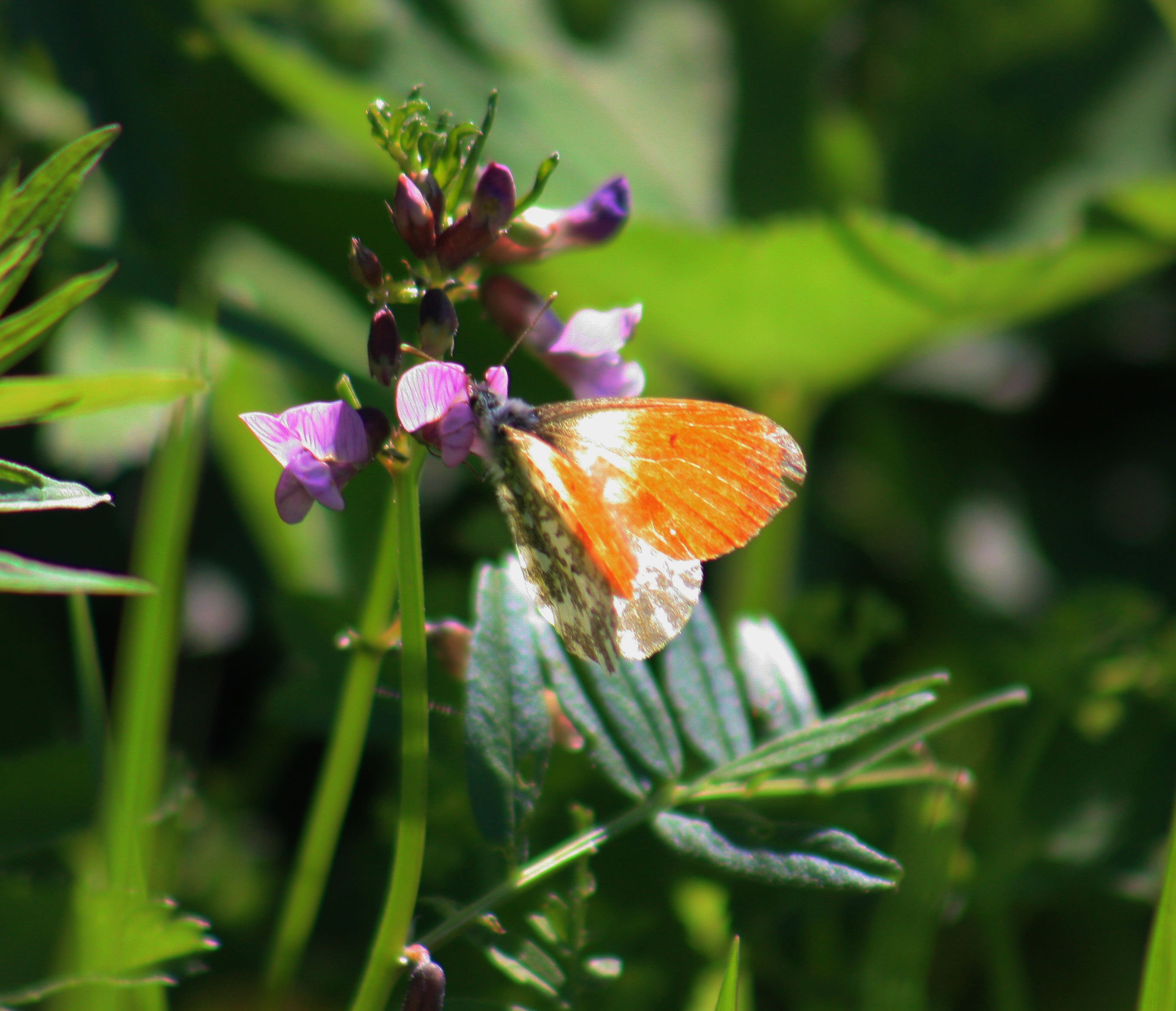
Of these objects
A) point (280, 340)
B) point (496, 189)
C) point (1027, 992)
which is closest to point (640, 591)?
point (496, 189)

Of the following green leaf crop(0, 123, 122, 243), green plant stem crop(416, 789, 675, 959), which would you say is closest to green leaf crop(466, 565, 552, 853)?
green plant stem crop(416, 789, 675, 959)

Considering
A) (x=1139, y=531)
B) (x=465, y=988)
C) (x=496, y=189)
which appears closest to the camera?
(x=496, y=189)

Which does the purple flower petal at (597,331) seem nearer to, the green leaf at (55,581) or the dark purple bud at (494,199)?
the dark purple bud at (494,199)

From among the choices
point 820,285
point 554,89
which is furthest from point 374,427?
point 554,89

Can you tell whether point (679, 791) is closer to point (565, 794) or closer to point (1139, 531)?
point (565, 794)

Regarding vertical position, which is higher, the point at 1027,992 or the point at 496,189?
the point at 496,189

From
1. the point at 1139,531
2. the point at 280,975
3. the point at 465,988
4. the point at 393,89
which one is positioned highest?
the point at 393,89

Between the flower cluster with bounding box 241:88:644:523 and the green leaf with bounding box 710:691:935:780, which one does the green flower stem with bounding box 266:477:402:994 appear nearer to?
the flower cluster with bounding box 241:88:644:523
